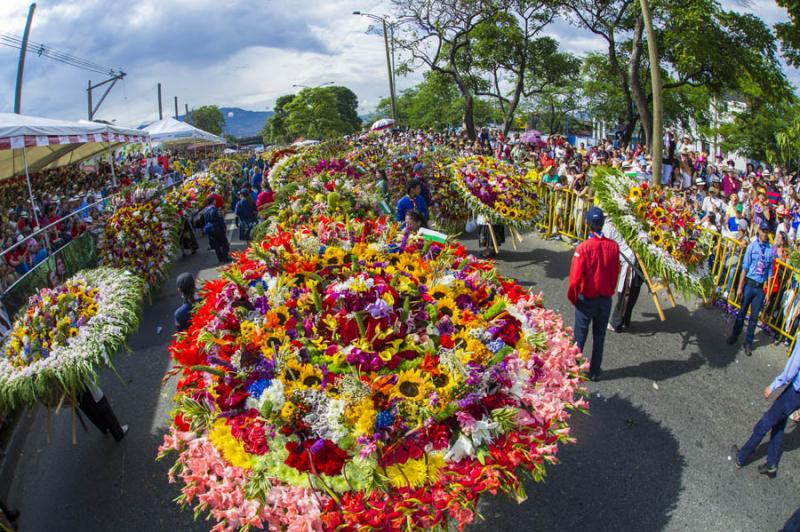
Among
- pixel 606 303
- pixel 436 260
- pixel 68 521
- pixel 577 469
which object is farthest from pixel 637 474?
pixel 68 521

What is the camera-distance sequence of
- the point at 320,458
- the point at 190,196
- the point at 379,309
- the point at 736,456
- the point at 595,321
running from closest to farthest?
the point at 320,458, the point at 379,309, the point at 736,456, the point at 595,321, the point at 190,196

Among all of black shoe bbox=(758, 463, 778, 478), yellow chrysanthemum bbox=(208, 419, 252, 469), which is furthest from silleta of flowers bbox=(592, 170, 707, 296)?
yellow chrysanthemum bbox=(208, 419, 252, 469)

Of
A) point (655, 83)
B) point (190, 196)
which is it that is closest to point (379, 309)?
point (655, 83)

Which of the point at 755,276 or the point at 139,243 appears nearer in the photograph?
the point at 755,276

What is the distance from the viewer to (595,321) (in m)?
5.54

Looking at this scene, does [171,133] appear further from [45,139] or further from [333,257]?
[333,257]

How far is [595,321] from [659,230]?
147 centimetres

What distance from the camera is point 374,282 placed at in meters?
3.82

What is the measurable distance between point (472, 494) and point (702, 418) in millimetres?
3482

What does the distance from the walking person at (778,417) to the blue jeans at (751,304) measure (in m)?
2.16

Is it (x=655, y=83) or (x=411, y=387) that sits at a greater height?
(x=655, y=83)

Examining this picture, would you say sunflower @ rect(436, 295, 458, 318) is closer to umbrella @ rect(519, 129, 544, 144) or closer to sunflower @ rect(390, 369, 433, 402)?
sunflower @ rect(390, 369, 433, 402)

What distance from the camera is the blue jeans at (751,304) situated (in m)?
6.07

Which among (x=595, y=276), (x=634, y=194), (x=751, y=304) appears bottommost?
(x=751, y=304)
